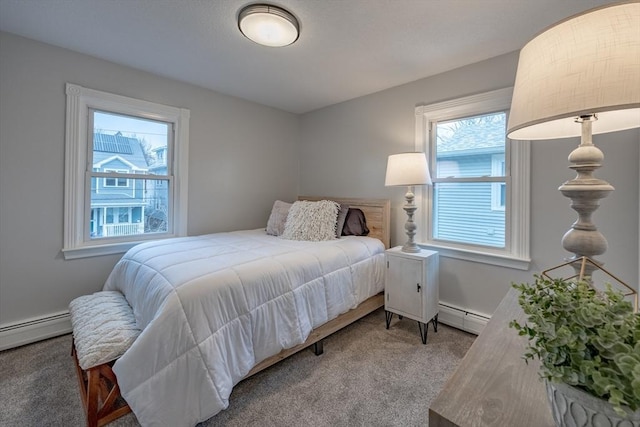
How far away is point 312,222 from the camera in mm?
2713

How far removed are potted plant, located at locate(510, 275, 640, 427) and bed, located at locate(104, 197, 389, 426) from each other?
1.35 meters

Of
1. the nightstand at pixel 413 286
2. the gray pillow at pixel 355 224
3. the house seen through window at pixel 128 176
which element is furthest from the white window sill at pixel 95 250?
the nightstand at pixel 413 286

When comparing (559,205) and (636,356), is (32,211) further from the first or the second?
(559,205)

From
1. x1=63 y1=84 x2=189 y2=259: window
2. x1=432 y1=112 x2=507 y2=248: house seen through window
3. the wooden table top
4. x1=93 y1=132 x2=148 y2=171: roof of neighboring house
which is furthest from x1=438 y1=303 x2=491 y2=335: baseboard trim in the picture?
x1=93 y1=132 x2=148 y2=171: roof of neighboring house

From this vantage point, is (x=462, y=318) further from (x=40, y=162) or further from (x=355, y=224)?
(x=40, y=162)

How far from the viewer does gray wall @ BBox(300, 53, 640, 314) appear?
1780 mm

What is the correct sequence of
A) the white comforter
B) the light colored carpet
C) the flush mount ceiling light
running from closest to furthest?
the white comforter < the light colored carpet < the flush mount ceiling light

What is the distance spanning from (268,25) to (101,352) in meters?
2.11

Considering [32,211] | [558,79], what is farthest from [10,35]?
[558,79]

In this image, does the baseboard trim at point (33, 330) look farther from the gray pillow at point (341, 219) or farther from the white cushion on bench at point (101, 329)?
the gray pillow at point (341, 219)

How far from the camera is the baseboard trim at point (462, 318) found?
2.34m

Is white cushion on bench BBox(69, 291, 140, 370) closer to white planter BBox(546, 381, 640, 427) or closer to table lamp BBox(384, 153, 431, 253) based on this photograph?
white planter BBox(546, 381, 640, 427)

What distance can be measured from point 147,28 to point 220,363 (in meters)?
2.29

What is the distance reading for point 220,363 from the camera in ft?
4.51
